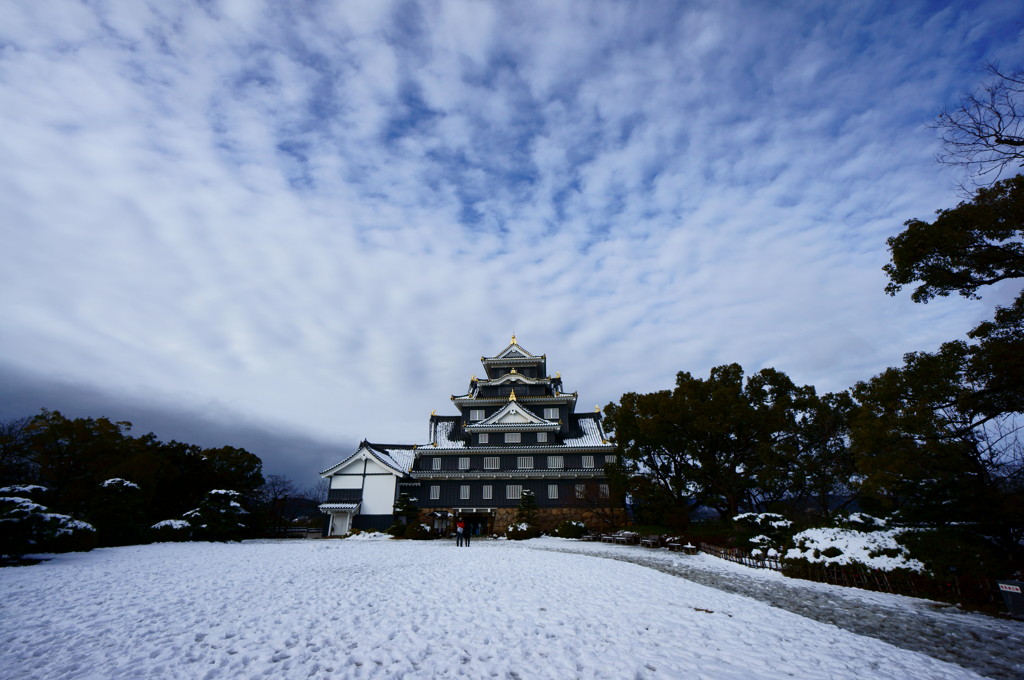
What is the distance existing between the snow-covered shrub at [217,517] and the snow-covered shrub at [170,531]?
1.56 feet

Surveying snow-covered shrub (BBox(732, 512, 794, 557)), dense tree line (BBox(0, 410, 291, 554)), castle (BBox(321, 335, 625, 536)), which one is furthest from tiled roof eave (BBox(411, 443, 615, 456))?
snow-covered shrub (BBox(732, 512, 794, 557))

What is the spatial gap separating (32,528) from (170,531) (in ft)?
29.7

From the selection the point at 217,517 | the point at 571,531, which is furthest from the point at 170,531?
the point at 571,531

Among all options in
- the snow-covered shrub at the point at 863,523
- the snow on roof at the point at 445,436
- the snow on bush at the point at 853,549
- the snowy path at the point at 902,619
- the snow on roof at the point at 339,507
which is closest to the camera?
the snowy path at the point at 902,619

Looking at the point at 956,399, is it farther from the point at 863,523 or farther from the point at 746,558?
the point at 746,558

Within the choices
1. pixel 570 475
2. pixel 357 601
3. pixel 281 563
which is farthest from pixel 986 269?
pixel 570 475

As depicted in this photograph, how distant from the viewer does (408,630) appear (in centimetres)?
698

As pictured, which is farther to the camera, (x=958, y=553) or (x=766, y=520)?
(x=766, y=520)

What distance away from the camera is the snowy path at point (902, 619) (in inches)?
261

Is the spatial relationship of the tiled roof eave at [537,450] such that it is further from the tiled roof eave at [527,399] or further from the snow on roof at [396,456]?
the tiled roof eave at [527,399]

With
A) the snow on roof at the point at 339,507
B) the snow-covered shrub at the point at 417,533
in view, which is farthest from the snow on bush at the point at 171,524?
the snow on roof at the point at 339,507

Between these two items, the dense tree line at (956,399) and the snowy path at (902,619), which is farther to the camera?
the dense tree line at (956,399)

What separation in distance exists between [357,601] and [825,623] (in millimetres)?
8711

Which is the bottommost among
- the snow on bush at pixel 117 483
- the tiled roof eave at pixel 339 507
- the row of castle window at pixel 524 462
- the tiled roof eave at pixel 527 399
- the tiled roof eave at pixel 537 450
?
the tiled roof eave at pixel 339 507
